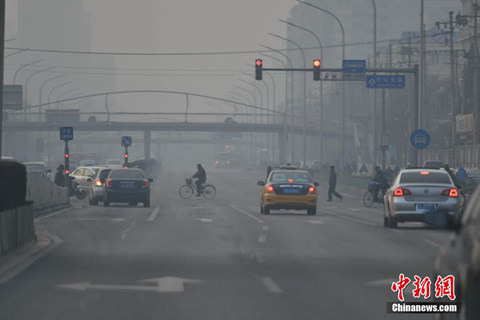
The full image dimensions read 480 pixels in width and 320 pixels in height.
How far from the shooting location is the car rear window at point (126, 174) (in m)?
42.2

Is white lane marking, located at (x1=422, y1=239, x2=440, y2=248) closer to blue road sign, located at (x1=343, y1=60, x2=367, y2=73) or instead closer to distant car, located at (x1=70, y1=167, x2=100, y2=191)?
blue road sign, located at (x1=343, y1=60, x2=367, y2=73)

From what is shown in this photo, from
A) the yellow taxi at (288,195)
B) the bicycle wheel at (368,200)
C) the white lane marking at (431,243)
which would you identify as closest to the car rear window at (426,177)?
the white lane marking at (431,243)

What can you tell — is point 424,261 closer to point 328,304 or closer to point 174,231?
point 328,304

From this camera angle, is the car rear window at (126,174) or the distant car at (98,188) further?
the distant car at (98,188)

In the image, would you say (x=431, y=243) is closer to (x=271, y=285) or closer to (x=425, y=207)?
(x=425, y=207)

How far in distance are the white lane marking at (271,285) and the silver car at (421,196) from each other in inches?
460

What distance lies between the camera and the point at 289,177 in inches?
1442

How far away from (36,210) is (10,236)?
15413 millimetres

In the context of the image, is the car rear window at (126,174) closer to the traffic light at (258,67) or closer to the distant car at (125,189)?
the distant car at (125,189)

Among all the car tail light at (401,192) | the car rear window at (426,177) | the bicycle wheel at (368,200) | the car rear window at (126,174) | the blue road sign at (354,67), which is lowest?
the bicycle wheel at (368,200)

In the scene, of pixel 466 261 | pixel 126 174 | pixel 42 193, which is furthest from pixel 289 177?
pixel 466 261

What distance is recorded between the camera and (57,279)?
586 inches

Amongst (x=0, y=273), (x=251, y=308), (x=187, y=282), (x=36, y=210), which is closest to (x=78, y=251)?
(x=0, y=273)

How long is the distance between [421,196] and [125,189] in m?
17.4
